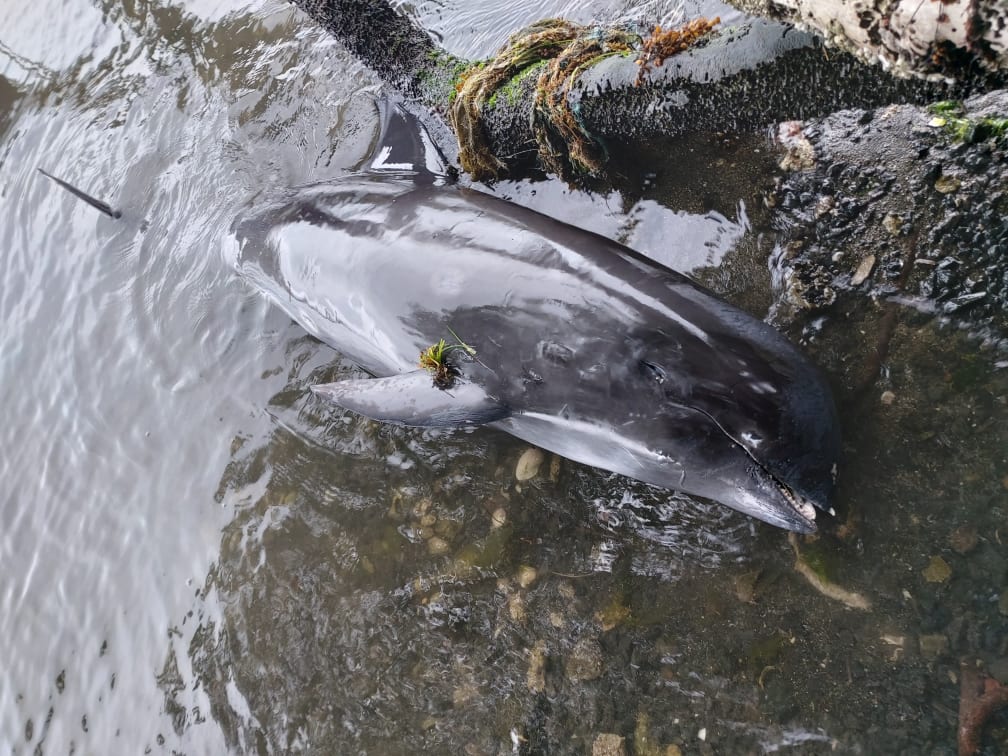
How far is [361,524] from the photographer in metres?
5.39

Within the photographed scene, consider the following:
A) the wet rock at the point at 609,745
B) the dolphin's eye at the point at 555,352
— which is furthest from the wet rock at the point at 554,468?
the wet rock at the point at 609,745

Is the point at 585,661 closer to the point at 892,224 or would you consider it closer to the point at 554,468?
the point at 554,468

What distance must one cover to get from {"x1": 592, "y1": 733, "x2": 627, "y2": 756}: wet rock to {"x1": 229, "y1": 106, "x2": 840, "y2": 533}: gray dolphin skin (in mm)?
1474

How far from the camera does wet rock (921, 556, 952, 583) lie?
360cm

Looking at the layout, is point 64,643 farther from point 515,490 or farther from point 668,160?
point 668,160

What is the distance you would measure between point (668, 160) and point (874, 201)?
1.36 meters

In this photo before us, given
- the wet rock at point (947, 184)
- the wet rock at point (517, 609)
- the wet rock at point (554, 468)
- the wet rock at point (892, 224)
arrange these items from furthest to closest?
1. the wet rock at point (554, 468)
2. the wet rock at point (517, 609)
3. the wet rock at point (892, 224)
4. the wet rock at point (947, 184)

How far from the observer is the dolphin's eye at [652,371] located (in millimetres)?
3567

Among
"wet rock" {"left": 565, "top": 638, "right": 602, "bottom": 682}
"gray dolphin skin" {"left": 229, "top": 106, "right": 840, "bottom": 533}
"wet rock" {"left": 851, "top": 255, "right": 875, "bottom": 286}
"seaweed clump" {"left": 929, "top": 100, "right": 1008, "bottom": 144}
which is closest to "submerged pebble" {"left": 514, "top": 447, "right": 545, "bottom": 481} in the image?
"gray dolphin skin" {"left": 229, "top": 106, "right": 840, "bottom": 533}

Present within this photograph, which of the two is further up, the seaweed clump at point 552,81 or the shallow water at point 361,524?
the seaweed clump at point 552,81

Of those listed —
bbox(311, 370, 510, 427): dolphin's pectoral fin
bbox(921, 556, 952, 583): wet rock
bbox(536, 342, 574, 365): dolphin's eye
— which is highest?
bbox(536, 342, 574, 365): dolphin's eye

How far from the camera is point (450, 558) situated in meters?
5.00

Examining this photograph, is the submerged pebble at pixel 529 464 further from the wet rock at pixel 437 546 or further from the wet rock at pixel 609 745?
the wet rock at pixel 609 745

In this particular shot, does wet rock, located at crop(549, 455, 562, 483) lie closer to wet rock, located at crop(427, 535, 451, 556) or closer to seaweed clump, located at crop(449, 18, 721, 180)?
wet rock, located at crop(427, 535, 451, 556)
